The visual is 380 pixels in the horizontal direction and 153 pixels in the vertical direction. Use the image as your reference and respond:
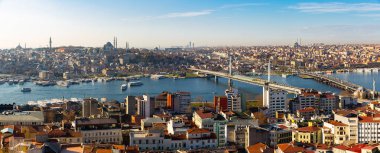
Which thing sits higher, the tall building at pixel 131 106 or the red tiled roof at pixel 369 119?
the red tiled roof at pixel 369 119

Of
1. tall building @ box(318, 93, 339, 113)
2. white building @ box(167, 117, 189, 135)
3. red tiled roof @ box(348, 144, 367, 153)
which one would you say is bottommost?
tall building @ box(318, 93, 339, 113)

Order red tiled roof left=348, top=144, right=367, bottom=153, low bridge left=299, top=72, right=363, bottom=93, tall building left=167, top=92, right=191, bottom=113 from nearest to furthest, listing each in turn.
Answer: red tiled roof left=348, top=144, right=367, bottom=153, tall building left=167, top=92, right=191, bottom=113, low bridge left=299, top=72, right=363, bottom=93

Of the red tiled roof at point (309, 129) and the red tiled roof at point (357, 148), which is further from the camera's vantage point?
the red tiled roof at point (309, 129)

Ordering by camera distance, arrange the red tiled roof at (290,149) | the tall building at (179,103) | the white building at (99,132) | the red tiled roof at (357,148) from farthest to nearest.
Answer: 1. the tall building at (179,103)
2. the white building at (99,132)
3. the red tiled roof at (290,149)
4. the red tiled roof at (357,148)

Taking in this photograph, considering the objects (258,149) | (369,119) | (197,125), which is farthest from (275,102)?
(258,149)

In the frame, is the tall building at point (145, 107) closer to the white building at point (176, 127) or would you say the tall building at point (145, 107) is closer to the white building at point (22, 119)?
the white building at point (22, 119)

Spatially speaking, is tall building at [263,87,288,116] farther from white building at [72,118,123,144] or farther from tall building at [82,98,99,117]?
white building at [72,118,123,144]

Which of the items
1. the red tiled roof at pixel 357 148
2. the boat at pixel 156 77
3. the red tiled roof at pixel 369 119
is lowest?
the boat at pixel 156 77

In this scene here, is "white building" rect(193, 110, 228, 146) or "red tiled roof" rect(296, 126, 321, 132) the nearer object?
"red tiled roof" rect(296, 126, 321, 132)

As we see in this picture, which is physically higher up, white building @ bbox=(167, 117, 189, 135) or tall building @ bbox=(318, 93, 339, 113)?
white building @ bbox=(167, 117, 189, 135)

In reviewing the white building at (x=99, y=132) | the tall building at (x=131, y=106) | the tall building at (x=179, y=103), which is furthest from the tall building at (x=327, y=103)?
the white building at (x=99, y=132)

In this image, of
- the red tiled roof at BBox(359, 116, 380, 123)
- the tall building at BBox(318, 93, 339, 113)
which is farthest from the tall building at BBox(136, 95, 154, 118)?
the red tiled roof at BBox(359, 116, 380, 123)

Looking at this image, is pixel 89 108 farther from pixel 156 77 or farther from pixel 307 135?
pixel 156 77
